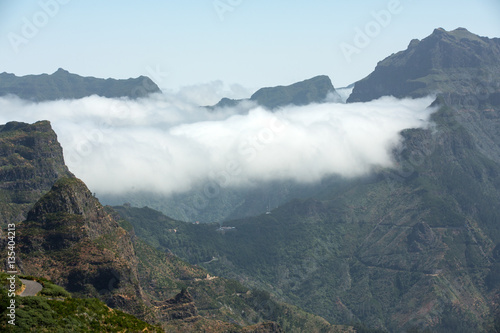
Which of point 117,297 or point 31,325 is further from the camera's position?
point 117,297

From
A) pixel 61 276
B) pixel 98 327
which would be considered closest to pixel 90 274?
pixel 61 276

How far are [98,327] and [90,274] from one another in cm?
7680

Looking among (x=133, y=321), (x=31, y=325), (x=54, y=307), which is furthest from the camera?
(x=133, y=321)

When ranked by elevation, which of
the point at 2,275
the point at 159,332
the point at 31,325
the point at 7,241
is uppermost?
the point at 7,241

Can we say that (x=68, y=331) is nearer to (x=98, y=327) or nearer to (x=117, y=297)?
(x=98, y=327)

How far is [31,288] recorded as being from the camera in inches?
5098

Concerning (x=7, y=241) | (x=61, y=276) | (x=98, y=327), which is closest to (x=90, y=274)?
(x=61, y=276)

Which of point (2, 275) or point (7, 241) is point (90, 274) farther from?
point (2, 275)

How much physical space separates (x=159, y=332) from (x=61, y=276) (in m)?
66.9

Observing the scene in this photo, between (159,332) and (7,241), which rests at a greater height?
(7,241)

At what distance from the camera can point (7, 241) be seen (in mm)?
198750

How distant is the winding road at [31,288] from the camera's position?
12587 centimetres

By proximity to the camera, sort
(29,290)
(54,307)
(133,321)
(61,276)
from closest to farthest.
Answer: (54,307)
(29,290)
(133,321)
(61,276)

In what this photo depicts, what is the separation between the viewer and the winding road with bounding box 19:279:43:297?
125869 millimetres
